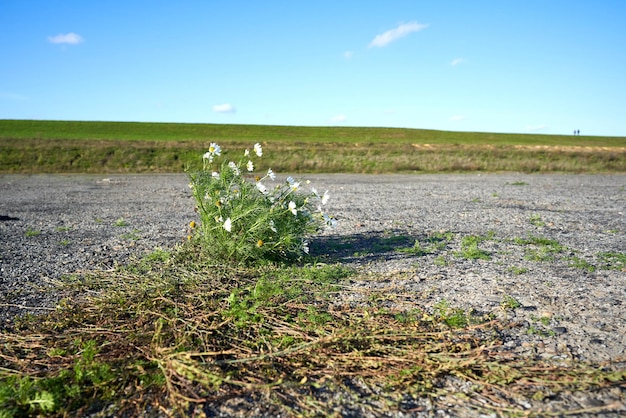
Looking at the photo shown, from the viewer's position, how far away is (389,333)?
356 cm

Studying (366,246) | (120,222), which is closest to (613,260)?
(366,246)

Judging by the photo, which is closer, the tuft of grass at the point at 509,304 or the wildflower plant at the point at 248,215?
the tuft of grass at the point at 509,304

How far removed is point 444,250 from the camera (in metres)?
6.45

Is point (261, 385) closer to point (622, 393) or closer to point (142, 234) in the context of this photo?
point (622, 393)

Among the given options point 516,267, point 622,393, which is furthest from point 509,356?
point 516,267

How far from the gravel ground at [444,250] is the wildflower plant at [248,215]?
87 centimetres

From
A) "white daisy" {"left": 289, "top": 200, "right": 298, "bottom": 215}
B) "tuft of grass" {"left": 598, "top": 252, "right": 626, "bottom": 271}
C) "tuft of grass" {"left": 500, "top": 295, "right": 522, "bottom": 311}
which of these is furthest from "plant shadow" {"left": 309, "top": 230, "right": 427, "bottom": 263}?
"tuft of grass" {"left": 598, "top": 252, "right": 626, "bottom": 271}

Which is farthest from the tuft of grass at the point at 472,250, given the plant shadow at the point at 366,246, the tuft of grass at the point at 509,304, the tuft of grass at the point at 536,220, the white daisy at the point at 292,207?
the white daisy at the point at 292,207

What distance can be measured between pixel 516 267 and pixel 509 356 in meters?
2.55

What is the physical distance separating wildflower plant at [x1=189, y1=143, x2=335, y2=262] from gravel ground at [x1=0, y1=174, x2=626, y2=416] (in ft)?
2.86

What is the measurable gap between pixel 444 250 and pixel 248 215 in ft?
9.13

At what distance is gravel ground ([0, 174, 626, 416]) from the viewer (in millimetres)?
3996

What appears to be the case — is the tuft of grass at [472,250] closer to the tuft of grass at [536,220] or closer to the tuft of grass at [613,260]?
the tuft of grass at [613,260]

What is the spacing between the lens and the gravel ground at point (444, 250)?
4.00m
